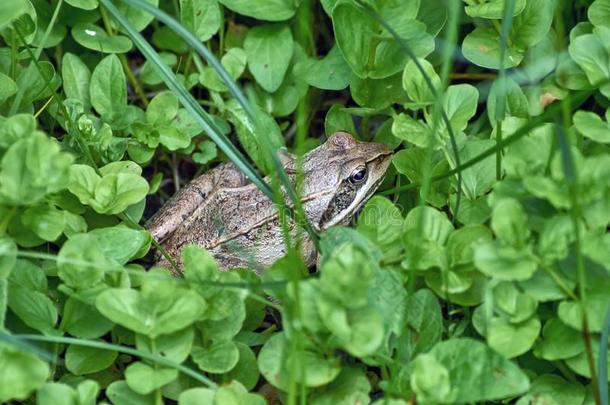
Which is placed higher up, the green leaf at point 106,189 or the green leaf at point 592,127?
the green leaf at point 592,127

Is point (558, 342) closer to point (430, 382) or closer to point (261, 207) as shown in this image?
point (430, 382)

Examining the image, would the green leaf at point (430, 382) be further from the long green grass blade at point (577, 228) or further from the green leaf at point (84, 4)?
the green leaf at point (84, 4)

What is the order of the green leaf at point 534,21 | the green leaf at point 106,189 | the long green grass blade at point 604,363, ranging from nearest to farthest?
the long green grass blade at point 604,363, the green leaf at point 106,189, the green leaf at point 534,21

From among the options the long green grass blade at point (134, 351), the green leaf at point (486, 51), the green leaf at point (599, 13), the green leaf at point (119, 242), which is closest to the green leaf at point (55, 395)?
the long green grass blade at point (134, 351)

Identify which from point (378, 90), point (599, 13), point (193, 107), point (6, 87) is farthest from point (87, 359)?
point (599, 13)

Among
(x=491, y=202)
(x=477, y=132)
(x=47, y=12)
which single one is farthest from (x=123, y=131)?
(x=491, y=202)

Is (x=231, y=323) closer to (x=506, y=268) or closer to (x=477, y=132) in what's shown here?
(x=506, y=268)
